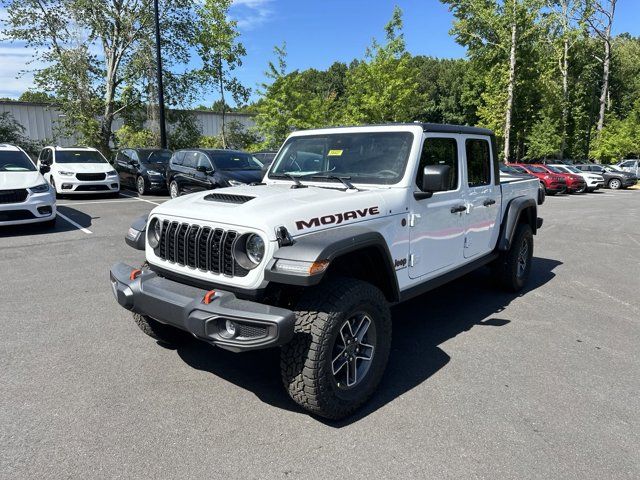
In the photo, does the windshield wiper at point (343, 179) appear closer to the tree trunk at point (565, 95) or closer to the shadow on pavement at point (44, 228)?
the shadow on pavement at point (44, 228)

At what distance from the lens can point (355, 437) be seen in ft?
9.28

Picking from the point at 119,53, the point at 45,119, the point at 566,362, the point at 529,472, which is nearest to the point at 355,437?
the point at 529,472

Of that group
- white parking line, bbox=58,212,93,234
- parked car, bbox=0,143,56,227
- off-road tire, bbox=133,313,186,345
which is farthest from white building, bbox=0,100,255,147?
off-road tire, bbox=133,313,186,345

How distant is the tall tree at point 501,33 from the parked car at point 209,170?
2282 cm

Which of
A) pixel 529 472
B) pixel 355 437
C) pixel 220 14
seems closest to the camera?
pixel 529 472

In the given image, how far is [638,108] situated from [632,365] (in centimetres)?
4621

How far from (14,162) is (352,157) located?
8989 mm

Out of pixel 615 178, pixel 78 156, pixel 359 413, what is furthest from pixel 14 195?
pixel 615 178

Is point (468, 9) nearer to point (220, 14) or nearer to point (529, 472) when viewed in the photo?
point (220, 14)

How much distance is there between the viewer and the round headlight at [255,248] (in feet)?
9.36

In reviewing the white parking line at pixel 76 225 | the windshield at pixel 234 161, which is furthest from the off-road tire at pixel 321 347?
the windshield at pixel 234 161

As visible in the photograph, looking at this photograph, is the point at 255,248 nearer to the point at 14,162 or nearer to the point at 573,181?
the point at 14,162

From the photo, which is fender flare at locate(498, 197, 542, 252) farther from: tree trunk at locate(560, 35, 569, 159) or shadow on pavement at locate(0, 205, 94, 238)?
tree trunk at locate(560, 35, 569, 159)

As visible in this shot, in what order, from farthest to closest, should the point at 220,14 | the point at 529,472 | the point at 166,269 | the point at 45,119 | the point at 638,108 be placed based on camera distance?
the point at 638,108, the point at 45,119, the point at 220,14, the point at 166,269, the point at 529,472
